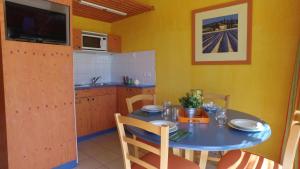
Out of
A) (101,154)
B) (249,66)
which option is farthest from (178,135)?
(101,154)

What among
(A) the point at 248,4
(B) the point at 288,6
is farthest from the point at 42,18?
(B) the point at 288,6

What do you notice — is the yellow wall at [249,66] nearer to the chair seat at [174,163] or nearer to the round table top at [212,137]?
the round table top at [212,137]

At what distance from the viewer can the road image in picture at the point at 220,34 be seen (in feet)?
7.83

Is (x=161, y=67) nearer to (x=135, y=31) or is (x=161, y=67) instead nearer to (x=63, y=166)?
(x=135, y=31)

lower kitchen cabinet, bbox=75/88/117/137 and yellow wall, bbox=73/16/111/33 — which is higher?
yellow wall, bbox=73/16/111/33

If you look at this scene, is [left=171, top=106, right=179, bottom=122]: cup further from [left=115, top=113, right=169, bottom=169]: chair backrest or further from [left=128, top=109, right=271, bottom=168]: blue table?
[left=115, top=113, right=169, bottom=169]: chair backrest

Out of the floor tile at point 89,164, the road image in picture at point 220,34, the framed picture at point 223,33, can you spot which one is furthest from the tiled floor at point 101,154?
the road image in picture at point 220,34

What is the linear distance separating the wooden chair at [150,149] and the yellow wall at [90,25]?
291 centimetres

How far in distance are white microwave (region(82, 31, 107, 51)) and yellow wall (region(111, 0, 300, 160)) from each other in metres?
0.93

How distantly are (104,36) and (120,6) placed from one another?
2.43 feet

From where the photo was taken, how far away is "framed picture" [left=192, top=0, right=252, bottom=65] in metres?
2.30

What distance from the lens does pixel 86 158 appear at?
2506 mm

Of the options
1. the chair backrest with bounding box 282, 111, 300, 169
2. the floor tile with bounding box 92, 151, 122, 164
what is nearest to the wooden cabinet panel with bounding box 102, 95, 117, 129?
the floor tile with bounding box 92, 151, 122, 164

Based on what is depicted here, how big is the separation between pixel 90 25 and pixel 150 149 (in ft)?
10.9
